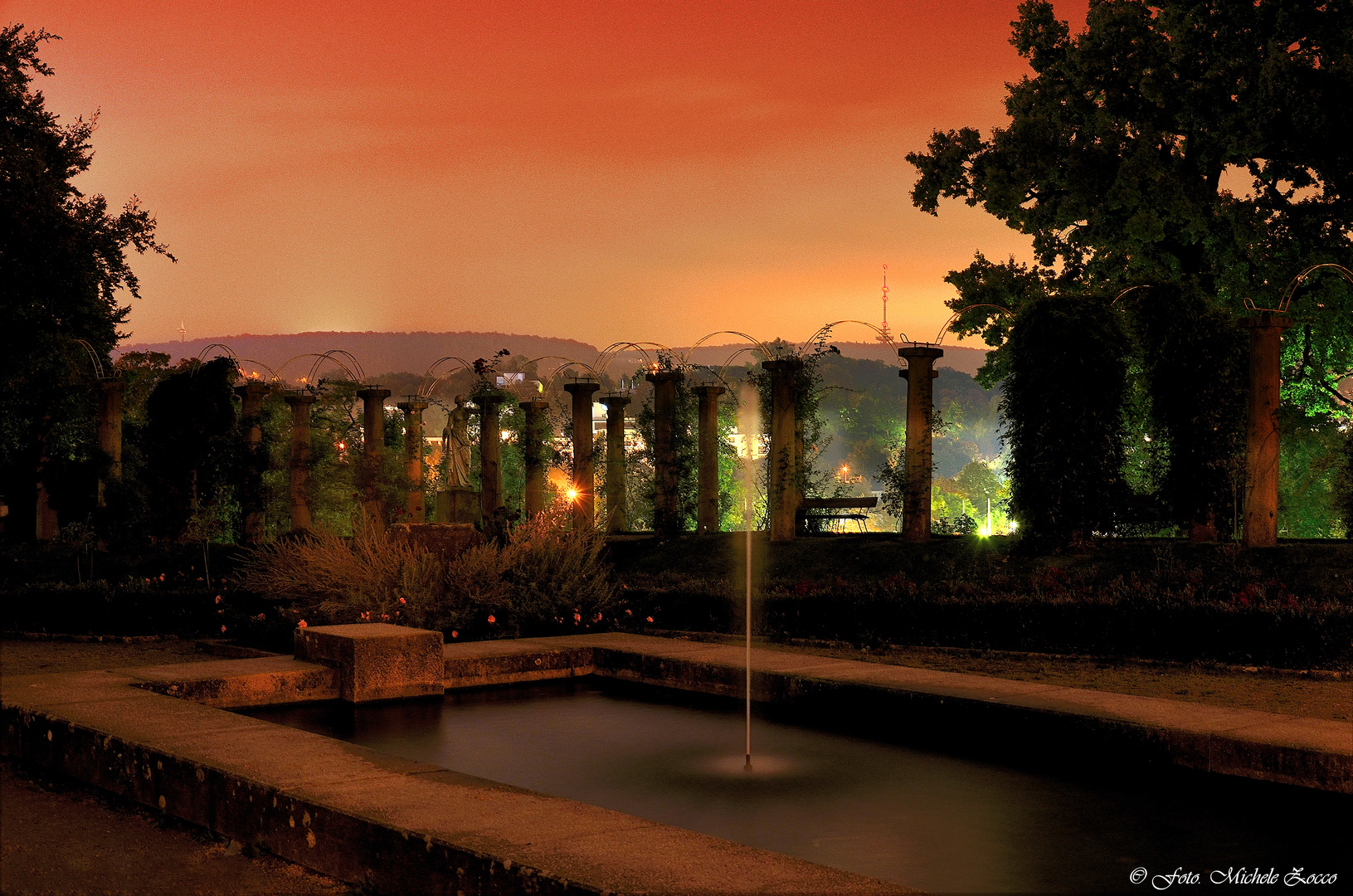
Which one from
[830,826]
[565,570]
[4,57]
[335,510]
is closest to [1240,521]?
[565,570]

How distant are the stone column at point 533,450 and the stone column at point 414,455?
4.09m

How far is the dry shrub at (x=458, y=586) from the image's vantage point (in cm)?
1388

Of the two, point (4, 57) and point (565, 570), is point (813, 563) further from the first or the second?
point (4, 57)

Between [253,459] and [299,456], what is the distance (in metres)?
2.74

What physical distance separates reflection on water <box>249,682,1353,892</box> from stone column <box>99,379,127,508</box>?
→ 24756 millimetres

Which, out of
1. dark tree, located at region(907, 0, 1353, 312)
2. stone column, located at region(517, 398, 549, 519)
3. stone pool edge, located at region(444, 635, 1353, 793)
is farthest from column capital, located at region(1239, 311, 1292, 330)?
stone column, located at region(517, 398, 549, 519)

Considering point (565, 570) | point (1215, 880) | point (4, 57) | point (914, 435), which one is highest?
point (4, 57)

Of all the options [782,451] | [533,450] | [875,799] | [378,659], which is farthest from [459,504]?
[875,799]

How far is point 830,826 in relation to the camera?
645 cm

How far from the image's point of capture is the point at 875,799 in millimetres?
6996

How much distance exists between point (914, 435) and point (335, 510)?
22.0 meters

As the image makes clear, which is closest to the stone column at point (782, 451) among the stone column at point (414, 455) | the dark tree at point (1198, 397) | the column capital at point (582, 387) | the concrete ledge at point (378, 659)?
the column capital at point (582, 387)

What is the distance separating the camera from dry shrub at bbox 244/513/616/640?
45.5ft

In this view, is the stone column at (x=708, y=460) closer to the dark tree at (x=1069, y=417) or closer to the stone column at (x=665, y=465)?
the stone column at (x=665, y=465)
